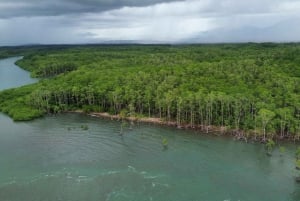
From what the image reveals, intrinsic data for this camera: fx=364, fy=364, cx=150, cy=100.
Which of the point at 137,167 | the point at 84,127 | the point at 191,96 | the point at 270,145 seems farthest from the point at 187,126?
the point at 137,167

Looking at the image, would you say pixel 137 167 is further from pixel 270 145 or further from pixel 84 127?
pixel 84 127

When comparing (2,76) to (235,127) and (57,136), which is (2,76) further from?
(235,127)

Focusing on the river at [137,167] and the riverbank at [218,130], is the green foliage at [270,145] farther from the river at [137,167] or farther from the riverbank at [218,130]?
the riverbank at [218,130]

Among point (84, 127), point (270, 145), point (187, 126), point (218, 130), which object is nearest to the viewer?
point (270, 145)

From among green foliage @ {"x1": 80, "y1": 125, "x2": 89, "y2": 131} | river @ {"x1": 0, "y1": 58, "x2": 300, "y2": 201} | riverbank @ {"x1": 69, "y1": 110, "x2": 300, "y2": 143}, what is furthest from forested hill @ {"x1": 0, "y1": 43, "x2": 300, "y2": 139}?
green foliage @ {"x1": 80, "y1": 125, "x2": 89, "y2": 131}

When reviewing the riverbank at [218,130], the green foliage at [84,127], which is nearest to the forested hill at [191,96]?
the riverbank at [218,130]

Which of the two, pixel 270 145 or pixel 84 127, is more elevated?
pixel 84 127

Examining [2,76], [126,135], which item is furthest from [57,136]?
[2,76]

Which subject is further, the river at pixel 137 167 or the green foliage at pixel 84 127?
the green foliage at pixel 84 127

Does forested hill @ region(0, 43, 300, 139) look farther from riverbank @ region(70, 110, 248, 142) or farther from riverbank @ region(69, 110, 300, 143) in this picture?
riverbank @ region(70, 110, 248, 142)
